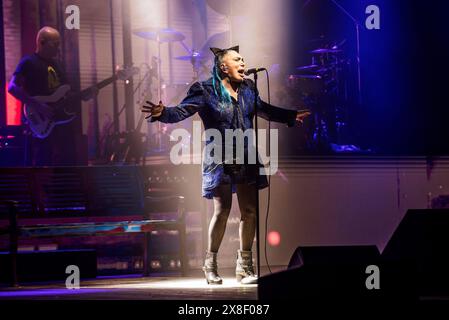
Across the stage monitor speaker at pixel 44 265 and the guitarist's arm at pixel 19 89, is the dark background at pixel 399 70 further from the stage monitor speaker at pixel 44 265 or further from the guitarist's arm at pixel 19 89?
the stage monitor speaker at pixel 44 265

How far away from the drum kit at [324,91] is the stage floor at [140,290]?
2.55 meters

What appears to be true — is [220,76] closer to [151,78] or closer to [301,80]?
[301,80]

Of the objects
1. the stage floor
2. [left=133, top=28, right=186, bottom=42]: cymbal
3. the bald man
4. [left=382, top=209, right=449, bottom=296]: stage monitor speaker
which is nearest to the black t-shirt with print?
the bald man

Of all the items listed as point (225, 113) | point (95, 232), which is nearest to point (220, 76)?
point (225, 113)

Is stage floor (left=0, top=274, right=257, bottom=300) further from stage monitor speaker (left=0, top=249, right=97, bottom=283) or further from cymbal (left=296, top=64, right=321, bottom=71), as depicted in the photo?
cymbal (left=296, top=64, right=321, bottom=71)

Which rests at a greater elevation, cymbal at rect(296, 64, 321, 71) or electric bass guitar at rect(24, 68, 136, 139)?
cymbal at rect(296, 64, 321, 71)

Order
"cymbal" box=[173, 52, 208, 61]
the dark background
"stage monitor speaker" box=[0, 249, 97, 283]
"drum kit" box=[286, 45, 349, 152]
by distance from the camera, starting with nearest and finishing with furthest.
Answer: "stage monitor speaker" box=[0, 249, 97, 283] → "drum kit" box=[286, 45, 349, 152] → the dark background → "cymbal" box=[173, 52, 208, 61]

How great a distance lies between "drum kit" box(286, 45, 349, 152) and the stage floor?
2554 millimetres

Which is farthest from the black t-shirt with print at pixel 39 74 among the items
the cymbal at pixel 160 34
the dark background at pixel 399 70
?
the dark background at pixel 399 70

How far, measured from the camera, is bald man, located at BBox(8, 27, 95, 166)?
873 centimetres

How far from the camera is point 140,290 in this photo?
211 inches

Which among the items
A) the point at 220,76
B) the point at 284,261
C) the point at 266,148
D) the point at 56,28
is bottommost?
the point at 284,261
